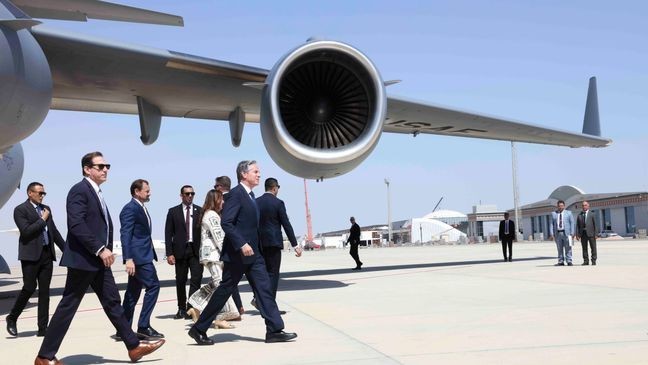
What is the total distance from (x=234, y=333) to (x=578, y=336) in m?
3.05

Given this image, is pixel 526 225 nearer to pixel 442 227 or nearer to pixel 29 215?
pixel 442 227

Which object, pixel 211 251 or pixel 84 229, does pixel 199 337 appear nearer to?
pixel 84 229

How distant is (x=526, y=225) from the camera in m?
85.1

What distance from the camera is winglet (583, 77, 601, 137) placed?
47.9ft

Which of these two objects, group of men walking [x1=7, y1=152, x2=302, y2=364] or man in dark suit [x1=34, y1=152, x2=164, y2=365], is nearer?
man in dark suit [x1=34, y1=152, x2=164, y2=365]

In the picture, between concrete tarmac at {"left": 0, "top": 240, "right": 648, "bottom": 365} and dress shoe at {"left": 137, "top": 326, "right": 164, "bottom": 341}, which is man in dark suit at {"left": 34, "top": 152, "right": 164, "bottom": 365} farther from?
dress shoe at {"left": 137, "top": 326, "right": 164, "bottom": 341}

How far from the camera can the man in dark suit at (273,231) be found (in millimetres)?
7348

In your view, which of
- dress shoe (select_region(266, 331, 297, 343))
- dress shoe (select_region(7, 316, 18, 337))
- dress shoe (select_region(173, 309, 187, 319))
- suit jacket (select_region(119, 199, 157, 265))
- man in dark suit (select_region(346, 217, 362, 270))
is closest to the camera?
dress shoe (select_region(266, 331, 297, 343))

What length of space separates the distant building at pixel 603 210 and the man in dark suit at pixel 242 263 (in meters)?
51.1

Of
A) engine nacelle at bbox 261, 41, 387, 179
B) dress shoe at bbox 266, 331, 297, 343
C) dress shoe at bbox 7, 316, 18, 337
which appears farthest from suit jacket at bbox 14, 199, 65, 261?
engine nacelle at bbox 261, 41, 387, 179

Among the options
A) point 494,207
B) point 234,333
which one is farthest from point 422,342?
point 494,207

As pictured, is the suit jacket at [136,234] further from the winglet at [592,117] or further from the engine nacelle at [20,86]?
the winglet at [592,117]

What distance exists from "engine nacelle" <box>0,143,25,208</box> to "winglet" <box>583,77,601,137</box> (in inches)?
446

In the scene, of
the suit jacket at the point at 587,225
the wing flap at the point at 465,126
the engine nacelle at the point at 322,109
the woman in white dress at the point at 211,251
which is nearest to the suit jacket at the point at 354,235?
the wing flap at the point at 465,126
